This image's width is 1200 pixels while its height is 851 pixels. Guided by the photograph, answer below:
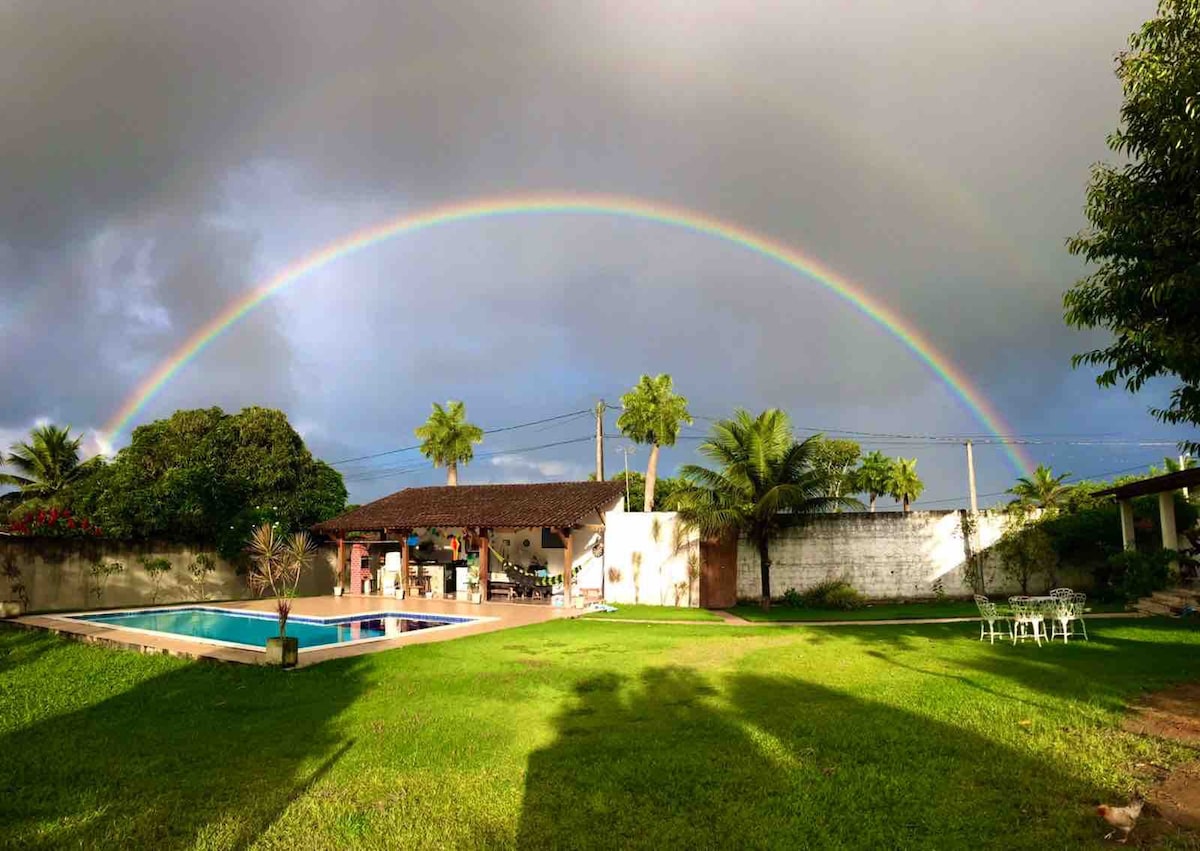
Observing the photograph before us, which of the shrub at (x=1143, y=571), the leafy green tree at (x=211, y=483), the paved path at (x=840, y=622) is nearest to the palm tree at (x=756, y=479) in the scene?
the paved path at (x=840, y=622)

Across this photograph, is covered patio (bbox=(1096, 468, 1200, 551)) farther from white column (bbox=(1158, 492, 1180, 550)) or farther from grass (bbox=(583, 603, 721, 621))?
grass (bbox=(583, 603, 721, 621))

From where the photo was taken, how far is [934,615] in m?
17.5

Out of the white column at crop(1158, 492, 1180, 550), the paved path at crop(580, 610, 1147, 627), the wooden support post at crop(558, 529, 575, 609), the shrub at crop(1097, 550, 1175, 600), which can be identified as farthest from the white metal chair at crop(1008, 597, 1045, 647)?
the wooden support post at crop(558, 529, 575, 609)

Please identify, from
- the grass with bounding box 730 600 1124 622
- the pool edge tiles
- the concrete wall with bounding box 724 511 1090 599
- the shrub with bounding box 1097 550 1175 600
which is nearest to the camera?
the shrub with bounding box 1097 550 1175 600

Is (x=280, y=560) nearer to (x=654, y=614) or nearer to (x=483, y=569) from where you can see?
(x=483, y=569)

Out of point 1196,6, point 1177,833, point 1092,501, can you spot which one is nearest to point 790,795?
point 1177,833

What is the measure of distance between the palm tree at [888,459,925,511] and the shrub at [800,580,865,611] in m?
33.0

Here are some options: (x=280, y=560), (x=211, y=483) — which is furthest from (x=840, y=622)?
(x=211, y=483)

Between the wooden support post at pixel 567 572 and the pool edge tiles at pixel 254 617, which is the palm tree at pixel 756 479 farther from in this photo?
the pool edge tiles at pixel 254 617

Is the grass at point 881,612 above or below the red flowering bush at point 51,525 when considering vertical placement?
below

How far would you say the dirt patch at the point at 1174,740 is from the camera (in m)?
4.43

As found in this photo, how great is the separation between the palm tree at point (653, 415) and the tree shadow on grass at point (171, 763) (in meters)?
28.2

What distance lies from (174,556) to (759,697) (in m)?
22.3

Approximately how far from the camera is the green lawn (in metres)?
4.54
